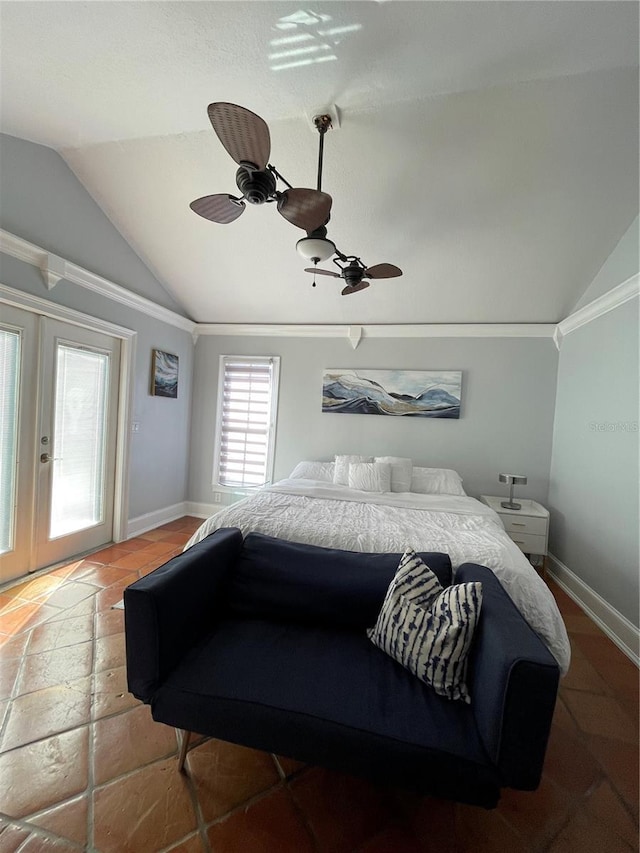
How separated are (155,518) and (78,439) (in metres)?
1.35

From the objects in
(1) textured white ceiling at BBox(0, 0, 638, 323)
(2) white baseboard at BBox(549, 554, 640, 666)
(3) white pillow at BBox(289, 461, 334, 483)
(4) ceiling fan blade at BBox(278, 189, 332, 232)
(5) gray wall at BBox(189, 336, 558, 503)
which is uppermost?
(1) textured white ceiling at BBox(0, 0, 638, 323)

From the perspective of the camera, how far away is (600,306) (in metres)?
2.90

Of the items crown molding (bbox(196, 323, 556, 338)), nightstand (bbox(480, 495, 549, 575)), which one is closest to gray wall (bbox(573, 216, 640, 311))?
crown molding (bbox(196, 323, 556, 338))

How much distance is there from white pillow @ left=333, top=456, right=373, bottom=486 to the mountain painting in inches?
24.3

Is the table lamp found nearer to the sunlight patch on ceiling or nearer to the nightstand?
the nightstand

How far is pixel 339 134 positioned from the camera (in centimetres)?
228

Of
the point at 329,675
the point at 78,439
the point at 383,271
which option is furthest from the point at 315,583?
the point at 78,439

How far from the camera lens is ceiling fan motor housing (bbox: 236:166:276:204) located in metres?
1.65

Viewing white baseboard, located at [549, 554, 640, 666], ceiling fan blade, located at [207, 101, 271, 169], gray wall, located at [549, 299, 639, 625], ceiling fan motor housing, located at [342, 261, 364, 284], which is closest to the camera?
ceiling fan blade, located at [207, 101, 271, 169]

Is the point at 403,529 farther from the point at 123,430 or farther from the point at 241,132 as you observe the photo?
the point at 123,430

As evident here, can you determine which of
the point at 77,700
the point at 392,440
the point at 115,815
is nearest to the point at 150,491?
the point at 77,700

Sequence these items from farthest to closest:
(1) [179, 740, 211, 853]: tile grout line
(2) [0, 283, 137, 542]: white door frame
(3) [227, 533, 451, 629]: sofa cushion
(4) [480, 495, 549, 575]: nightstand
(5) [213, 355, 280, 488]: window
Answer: (5) [213, 355, 280, 488]: window < (2) [0, 283, 137, 542]: white door frame < (4) [480, 495, 549, 575]: nightstand < (3) [227, 533, 451, 629]: sofa cushion < (1) [179, 740, 211, 853]: tile grout line

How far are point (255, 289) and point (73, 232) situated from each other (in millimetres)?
1626

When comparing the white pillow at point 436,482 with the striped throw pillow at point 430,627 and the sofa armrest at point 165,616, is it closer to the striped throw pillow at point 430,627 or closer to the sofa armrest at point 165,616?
the striped throw pillow at point 430,627
